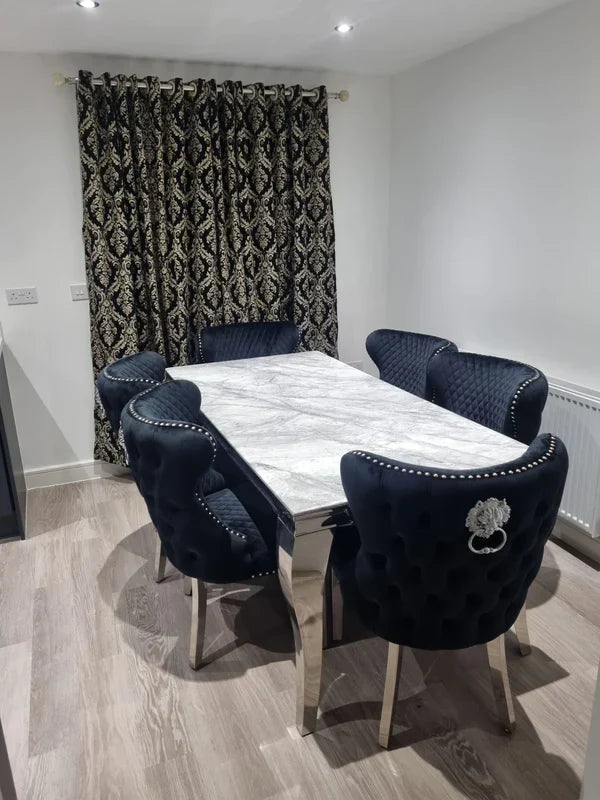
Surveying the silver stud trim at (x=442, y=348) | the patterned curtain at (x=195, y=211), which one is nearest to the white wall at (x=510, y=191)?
the silver stud trim at (x=442, y=348)

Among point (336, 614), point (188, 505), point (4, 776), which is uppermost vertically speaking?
point (188, 505)

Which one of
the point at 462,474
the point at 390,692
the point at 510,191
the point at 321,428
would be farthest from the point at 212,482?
the point at 510,191

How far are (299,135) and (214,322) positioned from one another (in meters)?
1.20

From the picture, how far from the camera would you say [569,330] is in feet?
8.74

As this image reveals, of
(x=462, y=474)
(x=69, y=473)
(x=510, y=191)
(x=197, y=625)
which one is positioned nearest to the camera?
(x=462, y=474)

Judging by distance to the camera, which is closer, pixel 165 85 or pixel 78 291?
pixel 165 85

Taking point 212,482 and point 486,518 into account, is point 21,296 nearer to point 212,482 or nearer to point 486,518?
point 212,482

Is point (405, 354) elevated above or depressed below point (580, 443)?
above

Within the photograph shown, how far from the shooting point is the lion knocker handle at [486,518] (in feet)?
4.38

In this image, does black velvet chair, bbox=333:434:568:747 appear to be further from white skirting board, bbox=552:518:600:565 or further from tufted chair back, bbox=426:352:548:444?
white skirting board, bbox=552:518:600:565

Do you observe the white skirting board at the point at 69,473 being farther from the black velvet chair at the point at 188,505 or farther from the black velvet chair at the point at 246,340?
the black velvet chair at the point at 188,505

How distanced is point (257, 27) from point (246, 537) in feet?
7.33

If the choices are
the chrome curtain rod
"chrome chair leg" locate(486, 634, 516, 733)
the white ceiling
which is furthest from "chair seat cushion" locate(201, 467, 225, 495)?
the chrome curtain rod

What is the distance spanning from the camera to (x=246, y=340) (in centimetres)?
346
